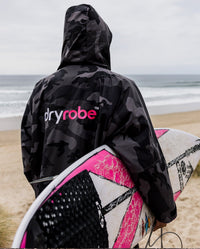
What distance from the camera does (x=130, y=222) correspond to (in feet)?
5.54

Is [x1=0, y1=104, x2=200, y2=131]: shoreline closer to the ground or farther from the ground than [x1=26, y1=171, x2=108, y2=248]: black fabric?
closer to the ground

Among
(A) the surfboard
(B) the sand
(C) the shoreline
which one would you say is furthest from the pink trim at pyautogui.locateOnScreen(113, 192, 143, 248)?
(C) the shoreline

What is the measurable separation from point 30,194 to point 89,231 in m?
3.27

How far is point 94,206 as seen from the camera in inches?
56.0

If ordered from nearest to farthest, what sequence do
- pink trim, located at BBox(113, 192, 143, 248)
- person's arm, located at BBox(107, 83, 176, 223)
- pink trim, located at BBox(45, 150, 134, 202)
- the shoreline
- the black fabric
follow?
the black fabric < person's arm, located at BBox(107, 83, 176, 223) < pink trim, located at BBox(45, 150, 134, 202) < pink trim, located at BBox(113, 192, 143, 248) < the shoreline

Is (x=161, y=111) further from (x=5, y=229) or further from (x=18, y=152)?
(x=5, y=229)

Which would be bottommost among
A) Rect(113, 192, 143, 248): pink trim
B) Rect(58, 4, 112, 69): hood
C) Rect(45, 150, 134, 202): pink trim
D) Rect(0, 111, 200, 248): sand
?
Rect(0, 111, 200, 248): sand

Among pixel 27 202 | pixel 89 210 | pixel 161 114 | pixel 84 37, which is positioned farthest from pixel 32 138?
pixel 161 114

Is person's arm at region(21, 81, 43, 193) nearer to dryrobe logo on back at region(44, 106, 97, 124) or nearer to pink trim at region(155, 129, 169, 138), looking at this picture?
dryrobe logo on back at region(44, 106, 97, 124)

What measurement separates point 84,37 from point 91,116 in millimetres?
494

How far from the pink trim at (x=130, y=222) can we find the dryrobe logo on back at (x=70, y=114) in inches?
25.1

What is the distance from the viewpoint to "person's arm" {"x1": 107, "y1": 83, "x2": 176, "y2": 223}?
1.35 meters

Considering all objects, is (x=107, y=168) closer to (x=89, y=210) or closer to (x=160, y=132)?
(x=89, y=210)

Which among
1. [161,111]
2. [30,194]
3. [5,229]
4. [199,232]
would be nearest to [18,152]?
[30,194]
